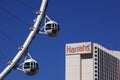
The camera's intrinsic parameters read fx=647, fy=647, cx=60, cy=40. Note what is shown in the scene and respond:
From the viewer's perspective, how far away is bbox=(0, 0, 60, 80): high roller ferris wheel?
76.2 meters

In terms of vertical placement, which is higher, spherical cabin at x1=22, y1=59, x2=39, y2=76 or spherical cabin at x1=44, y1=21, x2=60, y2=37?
spherical cabin at x1=44, y1=21, x2=60, y2=37

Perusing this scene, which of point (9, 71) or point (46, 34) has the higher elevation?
point (46, 34)

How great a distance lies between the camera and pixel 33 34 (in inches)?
3061

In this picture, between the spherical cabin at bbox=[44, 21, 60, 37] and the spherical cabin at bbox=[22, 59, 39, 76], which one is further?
the spherical cabin at bbox=[44, 21, 60, 37]

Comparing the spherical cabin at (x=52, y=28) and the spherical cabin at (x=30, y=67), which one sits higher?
the spherical cabin at (x=52, y=28)

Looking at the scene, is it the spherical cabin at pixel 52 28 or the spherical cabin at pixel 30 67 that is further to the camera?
the spherical cabin at pixel 52 28

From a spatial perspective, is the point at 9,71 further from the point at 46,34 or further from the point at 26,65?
the point at 46,34

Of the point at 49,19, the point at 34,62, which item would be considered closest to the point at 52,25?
the point at 49,19

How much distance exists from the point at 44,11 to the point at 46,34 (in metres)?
2.92

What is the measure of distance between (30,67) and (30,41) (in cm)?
317

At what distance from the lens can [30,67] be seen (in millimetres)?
77188

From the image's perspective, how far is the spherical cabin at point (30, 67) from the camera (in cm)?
7712

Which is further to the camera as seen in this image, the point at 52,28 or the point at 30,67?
the point at 52,28

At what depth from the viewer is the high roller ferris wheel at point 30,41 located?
76250 millimetres
